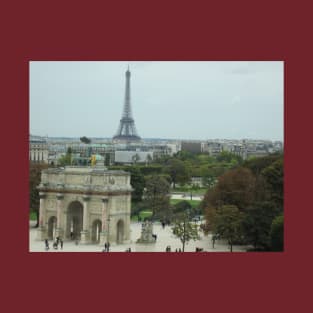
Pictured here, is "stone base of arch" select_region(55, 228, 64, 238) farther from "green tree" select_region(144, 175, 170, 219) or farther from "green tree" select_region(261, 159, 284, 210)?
"green tree" select_region(144, 175, 170, 219)

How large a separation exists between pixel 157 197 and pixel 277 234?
22479mm

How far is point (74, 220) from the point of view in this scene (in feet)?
151

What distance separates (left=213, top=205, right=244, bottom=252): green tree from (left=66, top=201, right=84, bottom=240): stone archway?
906 centimetres

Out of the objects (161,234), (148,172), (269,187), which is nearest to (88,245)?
(161,234)

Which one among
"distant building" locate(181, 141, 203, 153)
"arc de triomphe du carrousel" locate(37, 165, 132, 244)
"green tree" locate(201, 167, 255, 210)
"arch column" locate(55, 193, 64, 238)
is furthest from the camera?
"distant building" locate(181, 141, 203, 153)

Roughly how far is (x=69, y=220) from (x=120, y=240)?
3.70m

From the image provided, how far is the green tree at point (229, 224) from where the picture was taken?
138 ft

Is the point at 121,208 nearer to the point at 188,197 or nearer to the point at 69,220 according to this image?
the point at 69,220

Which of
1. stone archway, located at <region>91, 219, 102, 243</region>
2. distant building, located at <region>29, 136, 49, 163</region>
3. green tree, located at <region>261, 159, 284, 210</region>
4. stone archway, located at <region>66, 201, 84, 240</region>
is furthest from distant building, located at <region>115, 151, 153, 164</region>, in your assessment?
stone archway, located at <region>91, 219, 102, 243</region>

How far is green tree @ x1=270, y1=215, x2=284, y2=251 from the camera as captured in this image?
38906 millimetres

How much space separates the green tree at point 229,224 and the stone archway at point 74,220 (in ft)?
29.7

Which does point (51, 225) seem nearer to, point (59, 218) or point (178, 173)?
point (59, 218)

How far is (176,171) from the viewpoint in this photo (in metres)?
90.6

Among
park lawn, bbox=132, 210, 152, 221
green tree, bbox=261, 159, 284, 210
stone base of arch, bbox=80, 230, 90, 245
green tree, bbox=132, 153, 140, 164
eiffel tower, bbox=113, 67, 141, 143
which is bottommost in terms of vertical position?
stone base of arch, bbox=80, 230, 90, 245
